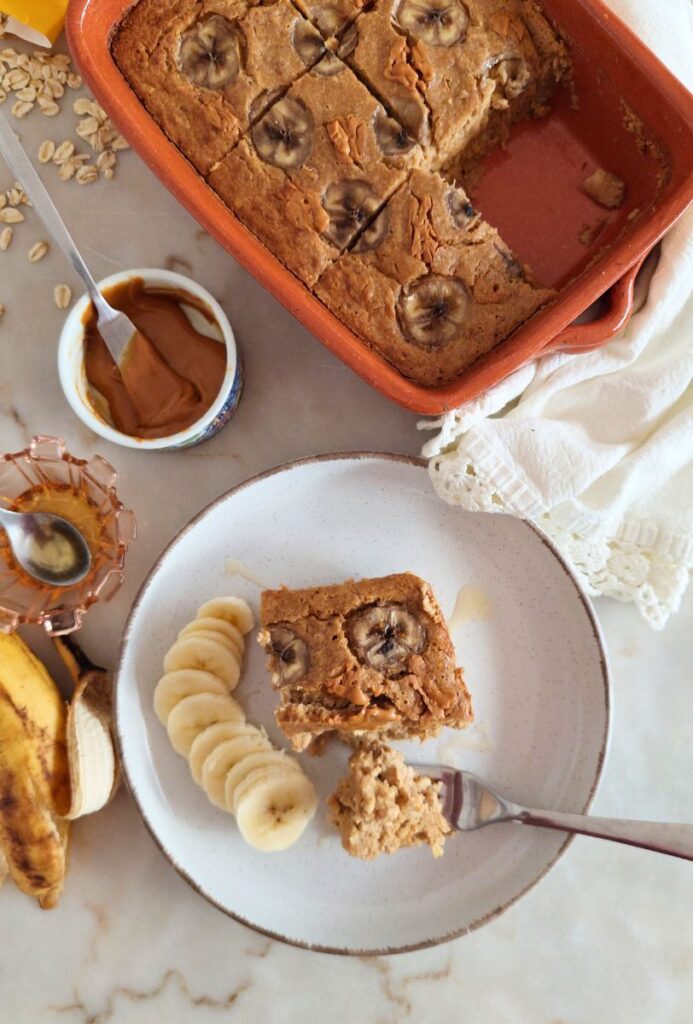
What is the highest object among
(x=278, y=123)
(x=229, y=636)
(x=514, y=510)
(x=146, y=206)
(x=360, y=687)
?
(x=278, y=123)

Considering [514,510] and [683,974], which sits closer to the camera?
[514,510]

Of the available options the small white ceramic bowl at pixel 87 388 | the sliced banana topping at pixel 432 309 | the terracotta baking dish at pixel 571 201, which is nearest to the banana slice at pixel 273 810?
the small white ceramic bowl at pixel 87 388

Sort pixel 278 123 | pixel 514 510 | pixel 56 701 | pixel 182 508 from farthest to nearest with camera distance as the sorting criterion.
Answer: pixel 182 508
pixel 56 701
pixel 514 510
pixel 278 123

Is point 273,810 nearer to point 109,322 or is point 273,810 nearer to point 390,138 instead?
point 109,322

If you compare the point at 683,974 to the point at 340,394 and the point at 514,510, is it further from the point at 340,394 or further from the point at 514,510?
the point at 340,394

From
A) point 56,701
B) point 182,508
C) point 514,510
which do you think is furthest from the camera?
point 182,508

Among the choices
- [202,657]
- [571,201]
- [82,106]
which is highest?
[571,201]

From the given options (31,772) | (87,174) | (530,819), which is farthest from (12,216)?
(530,819)

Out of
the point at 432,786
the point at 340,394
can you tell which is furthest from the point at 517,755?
the point at 340,394
